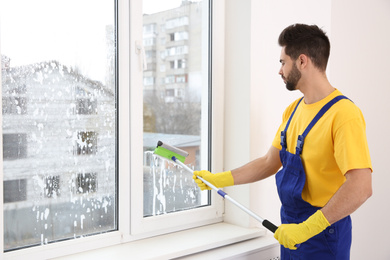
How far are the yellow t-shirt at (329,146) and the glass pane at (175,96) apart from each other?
0.67m

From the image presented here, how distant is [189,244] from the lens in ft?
6.24

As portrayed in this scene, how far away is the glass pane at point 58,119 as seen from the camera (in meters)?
1.59

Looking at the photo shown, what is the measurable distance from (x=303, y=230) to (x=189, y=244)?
646 mm

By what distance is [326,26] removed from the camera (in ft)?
7.73

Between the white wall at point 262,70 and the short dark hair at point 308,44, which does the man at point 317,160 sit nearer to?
the short dark hair at point 308,44

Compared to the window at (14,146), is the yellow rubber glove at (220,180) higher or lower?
lower

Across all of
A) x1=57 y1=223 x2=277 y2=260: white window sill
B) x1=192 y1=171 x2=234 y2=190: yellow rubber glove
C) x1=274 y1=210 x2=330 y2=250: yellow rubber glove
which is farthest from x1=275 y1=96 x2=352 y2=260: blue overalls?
x1=57 y1=223 x2=277 y2=260: white window sill

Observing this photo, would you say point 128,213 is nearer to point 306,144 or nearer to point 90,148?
point 90,148

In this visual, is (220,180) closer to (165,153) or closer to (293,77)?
(165,153)

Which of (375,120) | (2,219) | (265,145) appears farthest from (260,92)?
(2,219)

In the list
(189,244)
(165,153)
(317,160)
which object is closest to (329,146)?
(317,160)

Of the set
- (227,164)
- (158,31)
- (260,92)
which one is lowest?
(227,164)

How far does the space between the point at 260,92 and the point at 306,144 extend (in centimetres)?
63

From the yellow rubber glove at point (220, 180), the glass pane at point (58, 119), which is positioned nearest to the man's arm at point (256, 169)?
the yellow rubber glove at point (220, 180)
